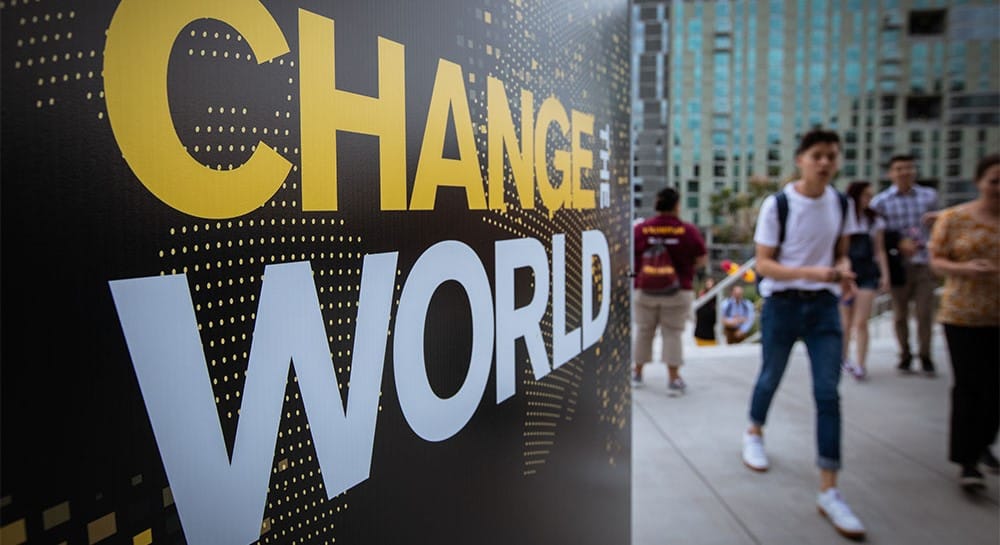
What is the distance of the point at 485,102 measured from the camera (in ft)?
5.01

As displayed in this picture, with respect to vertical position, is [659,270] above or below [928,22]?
below

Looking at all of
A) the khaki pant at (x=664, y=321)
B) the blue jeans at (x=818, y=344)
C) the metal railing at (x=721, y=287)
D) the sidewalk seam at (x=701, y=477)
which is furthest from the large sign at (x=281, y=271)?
the metal railing at (x=721, y=287)

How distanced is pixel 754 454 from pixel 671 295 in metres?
1.97

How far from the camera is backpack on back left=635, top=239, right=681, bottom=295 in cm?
584

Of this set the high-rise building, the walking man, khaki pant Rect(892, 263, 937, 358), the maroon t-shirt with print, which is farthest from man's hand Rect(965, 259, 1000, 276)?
the high-rise building

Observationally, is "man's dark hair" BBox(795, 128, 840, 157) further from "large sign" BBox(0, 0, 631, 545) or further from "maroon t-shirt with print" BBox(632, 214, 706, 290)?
"maroon t-shirt with print" BBox(632, 214, 706, 290)

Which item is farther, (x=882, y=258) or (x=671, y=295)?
(x=882, y=258)

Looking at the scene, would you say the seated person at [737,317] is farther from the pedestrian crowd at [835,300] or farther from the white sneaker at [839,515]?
the white sneaker at [839,515]

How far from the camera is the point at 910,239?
6.15 metres

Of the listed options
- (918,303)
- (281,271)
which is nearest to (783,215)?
(281,271)

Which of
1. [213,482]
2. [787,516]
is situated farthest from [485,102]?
[787,516]

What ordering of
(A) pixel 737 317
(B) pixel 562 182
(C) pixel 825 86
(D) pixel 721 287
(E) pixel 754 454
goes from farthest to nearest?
(C) pixel 825 86 → (A) pixel 737 317 → (D) pixel 721 287 → (E) pixel 754 454 → (B) pixel 562 182

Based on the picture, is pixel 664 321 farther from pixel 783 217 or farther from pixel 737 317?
pixel 737 317

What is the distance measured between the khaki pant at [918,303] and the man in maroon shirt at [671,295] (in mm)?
1854
